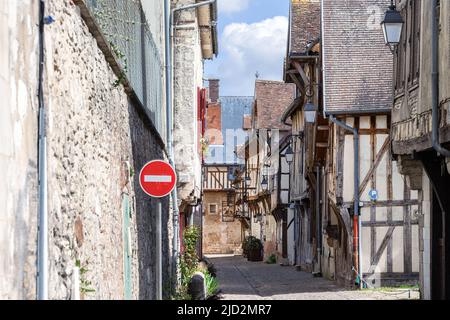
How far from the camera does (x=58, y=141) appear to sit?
6965 millimetres

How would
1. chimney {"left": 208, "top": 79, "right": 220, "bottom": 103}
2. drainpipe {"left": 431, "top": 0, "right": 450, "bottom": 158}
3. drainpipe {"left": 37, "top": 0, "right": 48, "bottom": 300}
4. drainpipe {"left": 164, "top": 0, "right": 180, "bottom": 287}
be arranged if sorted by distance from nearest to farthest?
1. drainpipe {"left": 37, "top": 0, "right": 48, "bottom": 300}
2. drainpipe {"left": 431, "top": 0, "right": 450, "bottom": 158}
3. drainpipe {"left": 164, "top": 0, "right": 180, "bottom": 287}
4. chimney {"left": 208, "top": 79, "right": 220, "bottom": 103}

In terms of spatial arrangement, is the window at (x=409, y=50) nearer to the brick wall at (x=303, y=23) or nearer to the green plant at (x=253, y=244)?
the brick wall at (x=303, y=23)

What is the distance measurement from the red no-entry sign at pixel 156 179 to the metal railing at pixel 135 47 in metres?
1.05

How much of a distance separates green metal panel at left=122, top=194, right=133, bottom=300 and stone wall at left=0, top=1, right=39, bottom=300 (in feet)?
16.9

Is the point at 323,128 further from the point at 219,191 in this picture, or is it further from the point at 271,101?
the point at 219,191

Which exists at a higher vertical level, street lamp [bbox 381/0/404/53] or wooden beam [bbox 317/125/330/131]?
street lamp [bbox 381/0/404/53]

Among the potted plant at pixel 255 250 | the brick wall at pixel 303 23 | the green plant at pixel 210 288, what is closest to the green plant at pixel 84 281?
the green plant at pixel 210 288

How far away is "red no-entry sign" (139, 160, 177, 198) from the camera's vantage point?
41.2 feet

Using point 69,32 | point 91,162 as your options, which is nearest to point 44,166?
point 69,32

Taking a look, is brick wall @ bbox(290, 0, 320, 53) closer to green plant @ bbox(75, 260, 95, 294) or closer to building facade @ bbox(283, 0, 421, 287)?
building facade @ bbox(283, 0, 421, 287)

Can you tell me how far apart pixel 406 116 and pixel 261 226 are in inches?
1590

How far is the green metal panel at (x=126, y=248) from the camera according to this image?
11406 mm

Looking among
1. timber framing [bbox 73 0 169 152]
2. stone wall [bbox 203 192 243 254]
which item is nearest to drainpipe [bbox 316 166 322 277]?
timber framing [bbox 73 0 169 152]
